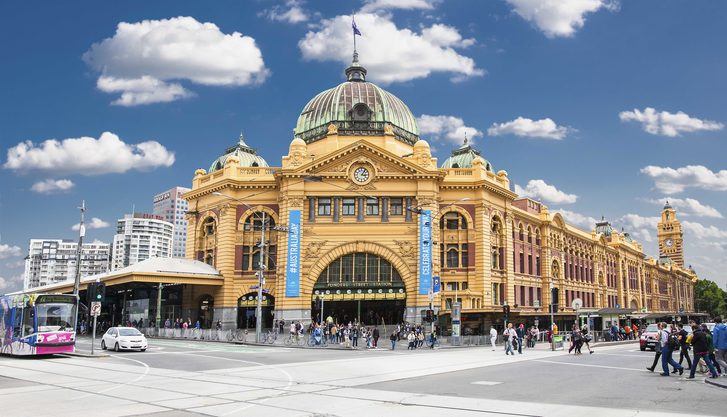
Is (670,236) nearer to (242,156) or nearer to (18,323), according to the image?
(242,156)

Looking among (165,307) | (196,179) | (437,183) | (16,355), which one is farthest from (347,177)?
→ (16,355)

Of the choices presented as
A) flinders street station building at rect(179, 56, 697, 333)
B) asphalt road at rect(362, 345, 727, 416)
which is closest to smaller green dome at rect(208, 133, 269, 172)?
flinders street station building at rect(179, 56, 697, 333)

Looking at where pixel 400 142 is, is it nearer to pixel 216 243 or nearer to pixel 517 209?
pixel 517 209

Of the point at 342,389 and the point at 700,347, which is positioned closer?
the point at 342,389

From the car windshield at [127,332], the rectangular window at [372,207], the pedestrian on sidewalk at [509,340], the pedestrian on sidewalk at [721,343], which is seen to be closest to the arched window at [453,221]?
the rectangular window at [372,207]

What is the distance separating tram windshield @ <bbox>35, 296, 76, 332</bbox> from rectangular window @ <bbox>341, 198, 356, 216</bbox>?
31.3m

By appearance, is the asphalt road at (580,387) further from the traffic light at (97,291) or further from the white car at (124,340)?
the white car at (124,340)

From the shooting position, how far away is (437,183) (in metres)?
61.7

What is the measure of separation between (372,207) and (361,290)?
796 centimetres

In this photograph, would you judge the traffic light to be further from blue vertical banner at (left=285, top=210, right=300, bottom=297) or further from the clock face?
the clock face

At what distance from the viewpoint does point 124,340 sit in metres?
36.8

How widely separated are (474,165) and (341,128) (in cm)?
1450

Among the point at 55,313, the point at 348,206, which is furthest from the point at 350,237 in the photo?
the point at 55,313

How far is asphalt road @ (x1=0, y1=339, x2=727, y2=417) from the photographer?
1519 centimetres
